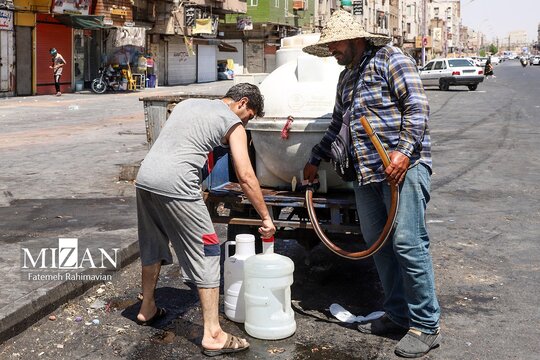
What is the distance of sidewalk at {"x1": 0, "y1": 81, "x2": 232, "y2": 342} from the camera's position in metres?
5.03

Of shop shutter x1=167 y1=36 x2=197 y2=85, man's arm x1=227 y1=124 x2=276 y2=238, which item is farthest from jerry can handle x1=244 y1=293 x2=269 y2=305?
shop shutter x1=167 y1=36 x2=197 y2=85

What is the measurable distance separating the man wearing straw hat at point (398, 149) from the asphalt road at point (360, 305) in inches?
13.5

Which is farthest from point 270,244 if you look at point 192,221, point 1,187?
point 1,187

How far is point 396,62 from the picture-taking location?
412 cm

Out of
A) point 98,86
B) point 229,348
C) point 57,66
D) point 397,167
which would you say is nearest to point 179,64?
point 98,86

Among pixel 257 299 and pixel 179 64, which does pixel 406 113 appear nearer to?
pixel 257 299

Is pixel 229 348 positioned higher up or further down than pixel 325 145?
further down

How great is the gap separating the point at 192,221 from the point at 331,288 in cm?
178

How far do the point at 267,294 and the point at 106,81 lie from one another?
97.2 ft

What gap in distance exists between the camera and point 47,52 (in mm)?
30547

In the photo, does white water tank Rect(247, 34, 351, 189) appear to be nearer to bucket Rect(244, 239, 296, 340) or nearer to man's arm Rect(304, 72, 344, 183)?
man's arm Rect(304, 72, 344, 183)

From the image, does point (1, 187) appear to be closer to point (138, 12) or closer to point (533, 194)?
point (533, 194)

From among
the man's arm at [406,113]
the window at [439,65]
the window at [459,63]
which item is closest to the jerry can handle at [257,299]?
the man's arm at [406,113]

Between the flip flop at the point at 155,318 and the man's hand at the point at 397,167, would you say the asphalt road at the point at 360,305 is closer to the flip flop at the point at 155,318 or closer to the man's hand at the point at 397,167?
the flip flop at the point at 155,318
